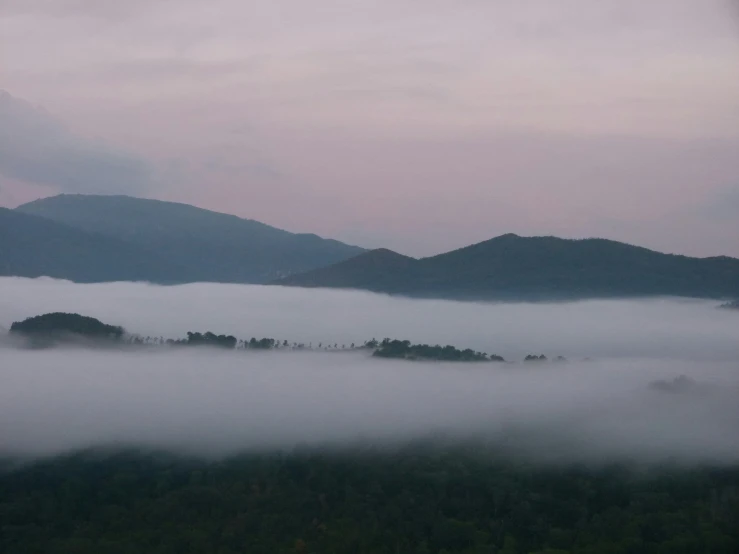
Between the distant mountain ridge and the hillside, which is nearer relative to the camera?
the distant mountain ridge

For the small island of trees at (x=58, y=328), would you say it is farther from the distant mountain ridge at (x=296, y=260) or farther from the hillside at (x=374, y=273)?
the hillside at (x=374, y=273)

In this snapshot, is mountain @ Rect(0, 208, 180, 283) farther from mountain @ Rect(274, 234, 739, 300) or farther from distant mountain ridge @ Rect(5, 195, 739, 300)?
mountain @ Rect(274, 234, 739, 300)

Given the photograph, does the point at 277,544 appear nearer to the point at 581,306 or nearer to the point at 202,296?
the point at 581,306

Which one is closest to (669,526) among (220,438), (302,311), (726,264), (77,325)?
(220,438)

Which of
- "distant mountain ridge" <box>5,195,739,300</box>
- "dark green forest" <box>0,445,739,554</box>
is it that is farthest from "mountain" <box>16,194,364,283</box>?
"dark green forest" <box>0,445,739,554</box>

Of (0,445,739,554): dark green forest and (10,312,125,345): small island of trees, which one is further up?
(10,312,125,345): small island of trees

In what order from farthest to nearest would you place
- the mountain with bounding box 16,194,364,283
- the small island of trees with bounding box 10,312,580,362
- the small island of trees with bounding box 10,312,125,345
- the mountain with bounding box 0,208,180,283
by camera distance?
the mountain with bounding box 16,194,364,283 < the mountain with bounding box 0,208,180,283 < the small island of trees with bounding box 10,312,125,345 < the small island of trees with bounding box 10,312,580,362

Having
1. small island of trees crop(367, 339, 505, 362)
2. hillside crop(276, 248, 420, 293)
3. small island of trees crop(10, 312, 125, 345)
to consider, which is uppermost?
hillside crop(276, 248, 420, 293)
